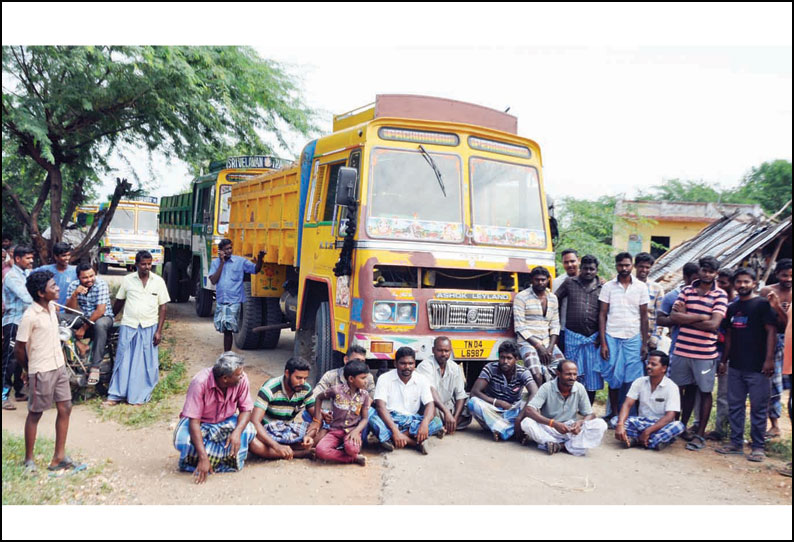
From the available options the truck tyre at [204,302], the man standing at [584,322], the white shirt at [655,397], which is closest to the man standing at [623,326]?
the man standing at [584,322]

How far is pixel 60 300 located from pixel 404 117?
391cm

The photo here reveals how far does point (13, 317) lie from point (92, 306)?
2.31ft

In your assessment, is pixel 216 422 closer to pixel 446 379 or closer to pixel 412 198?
pixel 446 379

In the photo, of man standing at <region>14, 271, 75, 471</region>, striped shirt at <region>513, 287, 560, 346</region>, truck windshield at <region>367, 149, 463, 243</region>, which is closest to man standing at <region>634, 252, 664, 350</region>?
striped shirt at <region>513, 287, 560, 346</region>

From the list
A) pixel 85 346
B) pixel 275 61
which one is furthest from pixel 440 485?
pixel 275 61

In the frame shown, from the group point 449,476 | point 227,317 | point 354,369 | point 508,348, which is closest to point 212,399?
point 354,369

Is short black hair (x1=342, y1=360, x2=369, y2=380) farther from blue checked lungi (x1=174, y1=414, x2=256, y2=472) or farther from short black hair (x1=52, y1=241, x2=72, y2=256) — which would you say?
short black hair (x1=52, y1=241, x2=72, y2=256)

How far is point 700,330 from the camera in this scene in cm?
615

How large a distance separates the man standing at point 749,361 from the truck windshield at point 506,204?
1.89m

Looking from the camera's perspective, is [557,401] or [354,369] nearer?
[354,369]

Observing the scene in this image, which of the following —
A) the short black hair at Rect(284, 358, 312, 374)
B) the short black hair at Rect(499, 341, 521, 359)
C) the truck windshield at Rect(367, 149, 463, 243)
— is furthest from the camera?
the truck windshield at Rect(367, 149, 463, 243)

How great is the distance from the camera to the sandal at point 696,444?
19.7 ft

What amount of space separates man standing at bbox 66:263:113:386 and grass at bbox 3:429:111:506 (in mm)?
1802

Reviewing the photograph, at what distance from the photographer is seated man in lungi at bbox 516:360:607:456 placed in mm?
5691
